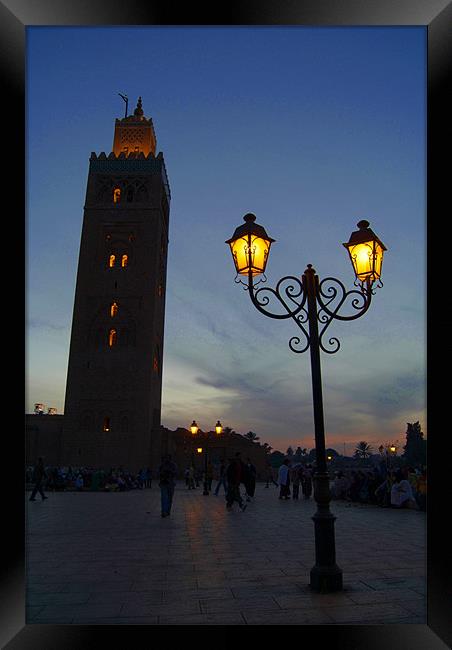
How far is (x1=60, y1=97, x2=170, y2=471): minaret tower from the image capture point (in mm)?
43125

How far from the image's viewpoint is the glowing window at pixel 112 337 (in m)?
45.8

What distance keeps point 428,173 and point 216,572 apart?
17.5 feet

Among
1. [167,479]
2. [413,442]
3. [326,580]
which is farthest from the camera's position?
Result: [413,442]

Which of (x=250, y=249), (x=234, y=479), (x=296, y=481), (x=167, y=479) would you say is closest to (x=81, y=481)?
(x=296, y=481)

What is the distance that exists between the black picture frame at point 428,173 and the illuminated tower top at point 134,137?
5166 centimetres

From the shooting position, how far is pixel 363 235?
26.4ft

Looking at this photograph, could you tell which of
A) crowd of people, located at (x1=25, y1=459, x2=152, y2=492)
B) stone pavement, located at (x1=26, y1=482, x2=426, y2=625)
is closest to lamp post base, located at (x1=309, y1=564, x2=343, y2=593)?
stone pavement, located at (x1=26, y1=482, x2=426, y2=625)

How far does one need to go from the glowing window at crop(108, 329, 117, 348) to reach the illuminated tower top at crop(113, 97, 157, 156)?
1785 centimetres

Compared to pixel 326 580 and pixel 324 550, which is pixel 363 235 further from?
pixel 326 580

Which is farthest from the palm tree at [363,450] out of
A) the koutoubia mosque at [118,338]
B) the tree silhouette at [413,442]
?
the koutoubia mosque at [118,338]

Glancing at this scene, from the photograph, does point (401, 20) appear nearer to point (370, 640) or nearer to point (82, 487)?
point (370, 640)

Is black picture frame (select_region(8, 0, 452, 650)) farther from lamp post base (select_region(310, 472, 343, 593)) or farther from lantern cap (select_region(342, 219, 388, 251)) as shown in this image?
lantern cap (select_region(342, 219, 388, 251))

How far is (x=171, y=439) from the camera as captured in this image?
50.7 m

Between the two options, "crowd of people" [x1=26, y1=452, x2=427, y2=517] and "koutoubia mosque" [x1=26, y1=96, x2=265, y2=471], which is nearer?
"crowd of people" [x1=26, y1=452, x2=427, y2=517]
